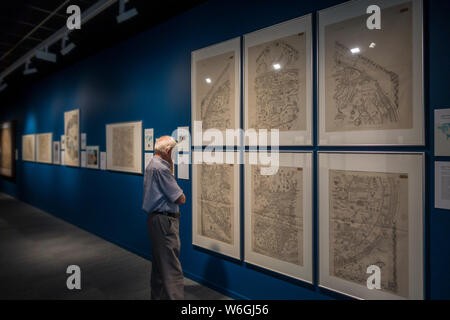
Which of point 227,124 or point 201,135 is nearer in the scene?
point 227,124

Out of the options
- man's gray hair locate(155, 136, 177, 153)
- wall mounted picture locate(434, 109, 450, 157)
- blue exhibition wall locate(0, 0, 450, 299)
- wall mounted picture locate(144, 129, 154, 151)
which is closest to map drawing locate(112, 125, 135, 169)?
blue exhibition wall locate(0, 0, 450, 299)

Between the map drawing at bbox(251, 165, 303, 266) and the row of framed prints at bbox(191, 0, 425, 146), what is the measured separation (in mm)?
389

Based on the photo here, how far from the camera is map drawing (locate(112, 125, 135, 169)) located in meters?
4.53

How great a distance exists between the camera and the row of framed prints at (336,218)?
200 centimetres

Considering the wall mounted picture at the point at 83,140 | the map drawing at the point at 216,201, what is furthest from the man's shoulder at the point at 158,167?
the wall mounted picture at the point at 83,140

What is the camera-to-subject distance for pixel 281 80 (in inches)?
104

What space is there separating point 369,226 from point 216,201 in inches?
63.0

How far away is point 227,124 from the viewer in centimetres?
311

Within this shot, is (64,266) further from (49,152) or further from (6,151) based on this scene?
(6,151)

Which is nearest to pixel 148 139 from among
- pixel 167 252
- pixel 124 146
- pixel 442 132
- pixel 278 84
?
pixel 124 146

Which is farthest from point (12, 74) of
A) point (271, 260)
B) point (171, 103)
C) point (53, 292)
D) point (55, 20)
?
point (271, 260)

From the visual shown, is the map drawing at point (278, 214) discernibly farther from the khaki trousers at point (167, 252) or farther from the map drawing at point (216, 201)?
the khaki trousers at point (167, 252)
